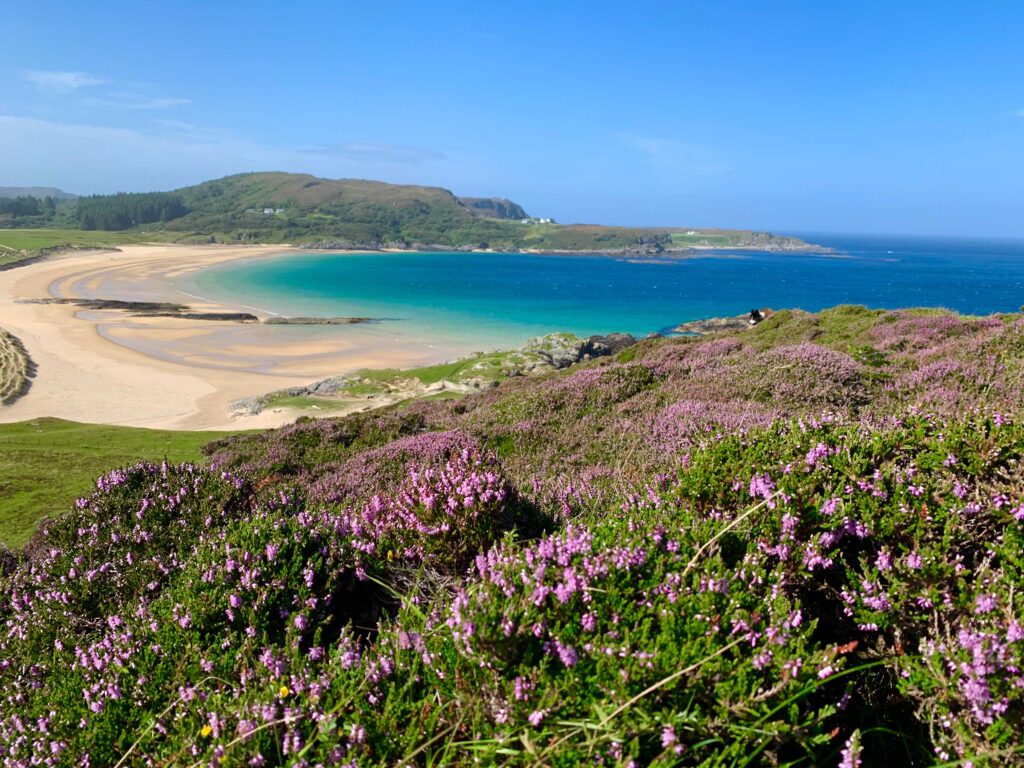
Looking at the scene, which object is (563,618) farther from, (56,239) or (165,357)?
(56,239)

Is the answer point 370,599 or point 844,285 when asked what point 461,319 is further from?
point 844,285

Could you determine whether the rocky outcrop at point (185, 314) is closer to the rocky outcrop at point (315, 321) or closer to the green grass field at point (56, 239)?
the rocky outcrop at point (315, 321)

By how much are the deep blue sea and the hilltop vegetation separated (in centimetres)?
5330

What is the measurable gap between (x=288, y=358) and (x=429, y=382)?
1992cm

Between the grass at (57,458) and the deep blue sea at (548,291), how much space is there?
3897 cm

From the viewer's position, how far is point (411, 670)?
2.96 m

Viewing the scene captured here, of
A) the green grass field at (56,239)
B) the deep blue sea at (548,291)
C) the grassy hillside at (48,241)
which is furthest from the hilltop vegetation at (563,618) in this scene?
the green grass field at (56,239)

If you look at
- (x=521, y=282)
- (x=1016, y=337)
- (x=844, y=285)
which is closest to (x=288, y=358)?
(x=1016, y=337)

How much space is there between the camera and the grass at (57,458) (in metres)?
10.7

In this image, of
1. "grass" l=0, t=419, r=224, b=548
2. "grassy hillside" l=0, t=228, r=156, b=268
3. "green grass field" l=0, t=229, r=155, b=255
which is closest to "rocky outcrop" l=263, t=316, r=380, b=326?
"grass" l=0, t=419, r=224, b=548

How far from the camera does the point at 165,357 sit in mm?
47969

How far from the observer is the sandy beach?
32688mm

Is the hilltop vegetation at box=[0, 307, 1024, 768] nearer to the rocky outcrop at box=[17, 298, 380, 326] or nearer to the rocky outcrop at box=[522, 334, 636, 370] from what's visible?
the rocky outcrop at box=[522, 334, 636, 370]

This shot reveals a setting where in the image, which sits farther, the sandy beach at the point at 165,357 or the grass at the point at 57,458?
the sandy beach at the point at 165,357
